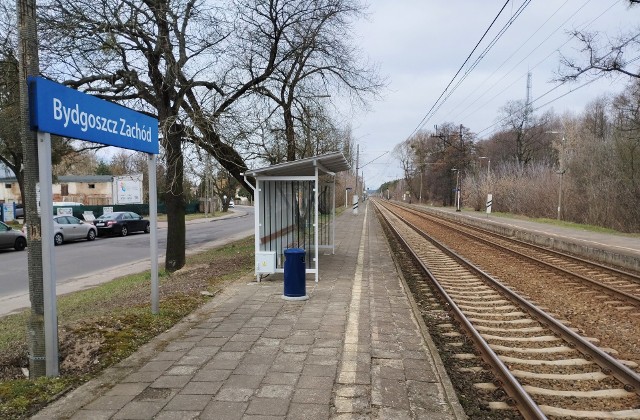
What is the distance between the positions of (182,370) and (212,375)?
1.16 ft

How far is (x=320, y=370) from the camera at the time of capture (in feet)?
15.3

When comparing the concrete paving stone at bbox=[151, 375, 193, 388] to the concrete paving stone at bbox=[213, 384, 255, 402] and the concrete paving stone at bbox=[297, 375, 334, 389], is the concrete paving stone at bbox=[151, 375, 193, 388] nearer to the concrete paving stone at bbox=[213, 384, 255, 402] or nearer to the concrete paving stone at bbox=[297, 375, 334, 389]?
the concrete paving stone at bbox=[213, 384, 255, 402]

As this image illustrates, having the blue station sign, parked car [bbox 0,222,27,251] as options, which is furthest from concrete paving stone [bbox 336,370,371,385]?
parked car [bbox 0,222,27,251]

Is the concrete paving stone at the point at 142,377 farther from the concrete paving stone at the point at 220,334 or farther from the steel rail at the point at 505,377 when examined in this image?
the steel rail at the point at 505,377

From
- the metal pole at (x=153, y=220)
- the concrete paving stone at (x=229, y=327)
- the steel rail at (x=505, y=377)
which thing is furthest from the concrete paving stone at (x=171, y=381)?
the steel rail at (x=505, y=377)

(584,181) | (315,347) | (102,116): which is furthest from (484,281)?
(584,181)

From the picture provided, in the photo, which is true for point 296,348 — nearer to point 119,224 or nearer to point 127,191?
point 119,224

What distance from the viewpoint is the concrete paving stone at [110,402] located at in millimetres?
3867

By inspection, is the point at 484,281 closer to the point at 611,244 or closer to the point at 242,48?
the point at 242,48

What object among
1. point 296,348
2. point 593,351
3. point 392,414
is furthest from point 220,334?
point 593,351

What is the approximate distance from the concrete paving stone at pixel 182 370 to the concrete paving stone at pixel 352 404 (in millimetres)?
1531

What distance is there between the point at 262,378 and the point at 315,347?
3.47 ft

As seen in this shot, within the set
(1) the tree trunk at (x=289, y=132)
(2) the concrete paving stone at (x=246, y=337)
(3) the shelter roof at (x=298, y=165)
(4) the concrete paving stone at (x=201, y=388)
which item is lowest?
(2) the concrete paving stone at (x=246, y=337)

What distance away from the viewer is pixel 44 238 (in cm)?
432
